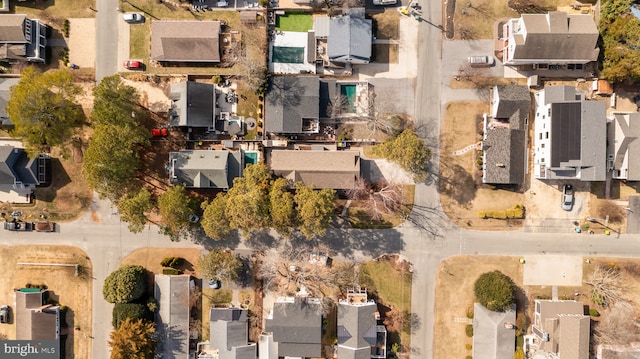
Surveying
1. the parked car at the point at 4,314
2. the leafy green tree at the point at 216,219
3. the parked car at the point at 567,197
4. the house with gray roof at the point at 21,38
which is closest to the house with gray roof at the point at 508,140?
the parked car at the point at 567,197

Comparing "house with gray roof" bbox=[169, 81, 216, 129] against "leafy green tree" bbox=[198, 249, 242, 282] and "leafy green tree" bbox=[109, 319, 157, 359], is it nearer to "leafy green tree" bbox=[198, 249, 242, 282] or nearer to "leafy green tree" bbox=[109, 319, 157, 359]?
"leafy green tree" bbox=[198, 249, 242, 282]

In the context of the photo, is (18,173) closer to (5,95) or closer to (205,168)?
(5,95)

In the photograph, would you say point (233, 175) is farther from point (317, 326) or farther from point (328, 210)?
point (317, 326)

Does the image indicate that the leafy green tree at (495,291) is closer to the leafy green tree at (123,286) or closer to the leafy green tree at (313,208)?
the leafy green tree at (313,208)

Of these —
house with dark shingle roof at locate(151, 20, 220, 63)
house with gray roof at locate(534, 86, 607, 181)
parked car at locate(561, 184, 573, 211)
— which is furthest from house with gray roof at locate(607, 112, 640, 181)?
house with dark shingle roof at locate(151, 20, 220, 63)

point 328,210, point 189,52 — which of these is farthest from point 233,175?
point 189,52

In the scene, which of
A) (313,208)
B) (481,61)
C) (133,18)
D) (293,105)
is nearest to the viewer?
(313,208)

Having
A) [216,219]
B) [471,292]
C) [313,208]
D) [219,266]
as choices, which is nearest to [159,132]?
[216,219]
